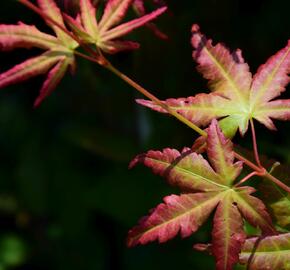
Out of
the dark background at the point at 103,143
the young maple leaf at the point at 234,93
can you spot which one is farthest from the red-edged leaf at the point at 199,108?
the dark background at the point at 103,143

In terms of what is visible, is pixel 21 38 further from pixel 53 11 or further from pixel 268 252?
pixel 268 252

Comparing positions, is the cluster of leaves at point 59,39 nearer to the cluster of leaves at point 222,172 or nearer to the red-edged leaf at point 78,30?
the red-edged leaf at point 78,30

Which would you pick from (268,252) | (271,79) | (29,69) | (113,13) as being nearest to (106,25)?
(113,13)

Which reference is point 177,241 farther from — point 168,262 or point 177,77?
point 177,77

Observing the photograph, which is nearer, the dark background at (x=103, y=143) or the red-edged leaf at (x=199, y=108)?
the red-edged leaf at (x=199, y=108)

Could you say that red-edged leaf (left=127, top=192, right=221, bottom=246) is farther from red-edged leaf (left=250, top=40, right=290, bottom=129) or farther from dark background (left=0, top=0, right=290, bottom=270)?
dark background (left=0, top=0, right=290, bottom=270)

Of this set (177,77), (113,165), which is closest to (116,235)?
(113,165)

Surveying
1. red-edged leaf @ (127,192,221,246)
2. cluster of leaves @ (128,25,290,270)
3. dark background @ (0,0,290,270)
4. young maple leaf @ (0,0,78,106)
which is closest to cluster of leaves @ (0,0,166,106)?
young maple leaf @ (0,0,78,106)

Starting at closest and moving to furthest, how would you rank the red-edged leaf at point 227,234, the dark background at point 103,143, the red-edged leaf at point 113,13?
the red-edged leaf at point 227,234, the red-edged leaf at point 113,13, the dark background at point 103,143
